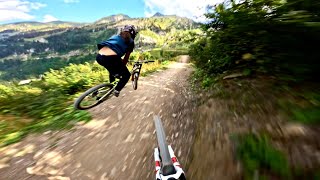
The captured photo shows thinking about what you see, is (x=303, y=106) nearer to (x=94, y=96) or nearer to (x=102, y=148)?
(x=102, y=148)

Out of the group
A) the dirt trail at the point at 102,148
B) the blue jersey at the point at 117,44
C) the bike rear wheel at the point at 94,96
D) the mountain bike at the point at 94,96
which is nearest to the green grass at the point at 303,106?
the dirt trail at the point at 102,148

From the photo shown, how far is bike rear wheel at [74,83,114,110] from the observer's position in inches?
327

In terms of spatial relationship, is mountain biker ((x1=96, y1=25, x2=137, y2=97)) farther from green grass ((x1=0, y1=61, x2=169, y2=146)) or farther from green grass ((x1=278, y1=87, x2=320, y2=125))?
green grass ((x1=278, y1=87, x2=320, y2=125))

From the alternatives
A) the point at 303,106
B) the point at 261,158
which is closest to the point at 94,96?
the point at 261,158

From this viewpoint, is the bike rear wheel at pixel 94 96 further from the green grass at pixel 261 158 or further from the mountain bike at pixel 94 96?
the green grass at pixel 261 158

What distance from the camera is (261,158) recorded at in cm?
357

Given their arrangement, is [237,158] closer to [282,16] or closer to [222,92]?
[282,16]

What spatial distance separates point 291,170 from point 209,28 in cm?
768

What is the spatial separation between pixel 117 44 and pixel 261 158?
5437mm

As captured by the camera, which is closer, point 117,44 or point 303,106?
point 303,106

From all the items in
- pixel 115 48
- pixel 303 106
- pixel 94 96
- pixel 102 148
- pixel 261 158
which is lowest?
pixel 102 148

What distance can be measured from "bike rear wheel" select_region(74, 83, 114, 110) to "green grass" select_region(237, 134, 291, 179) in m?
5.70

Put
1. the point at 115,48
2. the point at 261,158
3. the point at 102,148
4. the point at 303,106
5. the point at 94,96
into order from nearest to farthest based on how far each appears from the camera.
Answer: the point at 261,158, the point at 303,106, the point at 102,148, the point at 115,48, the point at 94,96

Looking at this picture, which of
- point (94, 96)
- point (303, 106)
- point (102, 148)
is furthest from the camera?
point (94, 96)
